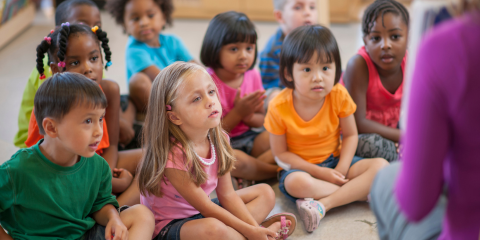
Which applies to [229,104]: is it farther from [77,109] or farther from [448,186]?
[448,186]

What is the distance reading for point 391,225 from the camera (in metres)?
0.80

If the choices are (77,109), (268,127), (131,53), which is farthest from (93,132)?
(131,53)

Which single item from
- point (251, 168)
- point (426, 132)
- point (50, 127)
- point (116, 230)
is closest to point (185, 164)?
point (116, 230)

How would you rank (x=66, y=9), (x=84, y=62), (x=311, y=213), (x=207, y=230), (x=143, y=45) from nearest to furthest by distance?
(x=207, y=230) < (x=311, y=213) < (x=84, y=62) < (x=66, y=9) < (x=143, y=45)

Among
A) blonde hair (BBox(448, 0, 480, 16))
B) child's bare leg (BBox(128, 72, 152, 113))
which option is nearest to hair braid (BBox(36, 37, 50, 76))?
child's bare leg (BBox(128, 72, 152, 113))

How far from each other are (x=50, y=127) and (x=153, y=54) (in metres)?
1.01

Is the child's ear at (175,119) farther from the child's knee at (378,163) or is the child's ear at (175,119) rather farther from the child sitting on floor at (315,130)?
the child's knee at (378,163)

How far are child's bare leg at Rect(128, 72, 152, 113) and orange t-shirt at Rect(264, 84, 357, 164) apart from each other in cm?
63

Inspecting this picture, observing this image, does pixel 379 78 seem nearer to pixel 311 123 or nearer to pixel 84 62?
pixel 311 123

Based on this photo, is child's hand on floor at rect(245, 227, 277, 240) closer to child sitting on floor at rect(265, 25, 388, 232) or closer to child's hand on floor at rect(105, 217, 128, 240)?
child sitting on floor at rect(265, 25, 388, 232)

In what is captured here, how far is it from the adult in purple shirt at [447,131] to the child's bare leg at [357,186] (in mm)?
612

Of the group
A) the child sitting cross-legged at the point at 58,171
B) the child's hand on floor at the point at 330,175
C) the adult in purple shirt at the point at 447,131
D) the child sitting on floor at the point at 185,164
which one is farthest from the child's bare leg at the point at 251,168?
the adult in purple shirt at the point at 447,131

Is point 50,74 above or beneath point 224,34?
beneath

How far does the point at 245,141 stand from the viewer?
1.69m
